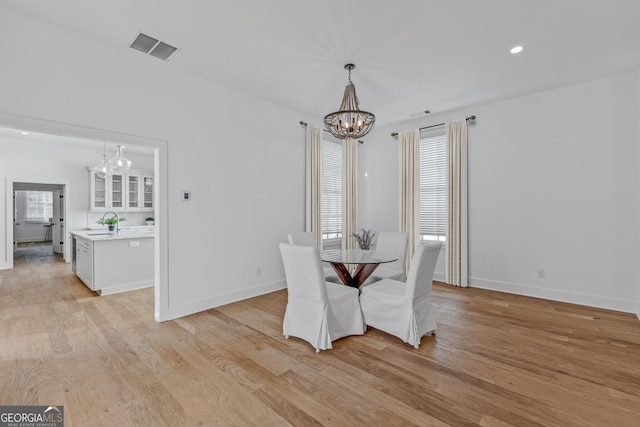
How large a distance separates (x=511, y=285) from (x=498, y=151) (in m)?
2.13

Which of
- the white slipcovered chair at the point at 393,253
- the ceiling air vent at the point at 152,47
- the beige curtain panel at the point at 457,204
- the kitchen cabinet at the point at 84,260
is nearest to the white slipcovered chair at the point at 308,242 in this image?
the white slipcovered chair at the point at 393,253

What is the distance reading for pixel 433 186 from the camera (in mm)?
5316

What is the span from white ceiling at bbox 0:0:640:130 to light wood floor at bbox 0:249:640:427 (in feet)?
9.90

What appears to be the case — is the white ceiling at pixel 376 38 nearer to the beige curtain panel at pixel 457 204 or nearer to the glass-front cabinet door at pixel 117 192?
the beige curtain panel at pixel 457 204

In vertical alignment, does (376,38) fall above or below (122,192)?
above

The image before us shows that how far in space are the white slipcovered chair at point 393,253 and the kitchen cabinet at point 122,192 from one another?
6848 mm

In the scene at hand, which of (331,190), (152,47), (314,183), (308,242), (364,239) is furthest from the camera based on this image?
(331,190)

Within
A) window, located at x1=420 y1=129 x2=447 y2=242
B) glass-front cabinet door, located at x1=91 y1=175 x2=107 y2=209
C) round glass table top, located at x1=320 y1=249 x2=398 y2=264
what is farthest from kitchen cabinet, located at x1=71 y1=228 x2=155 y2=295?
window, located at x1=420 y1=129 x2=447 y2=242

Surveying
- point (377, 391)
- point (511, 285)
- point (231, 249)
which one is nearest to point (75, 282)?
point (231, 249)

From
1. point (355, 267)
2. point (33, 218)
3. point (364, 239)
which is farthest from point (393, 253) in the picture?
point (33, 218)

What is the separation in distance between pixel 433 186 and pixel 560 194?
5.97 feet

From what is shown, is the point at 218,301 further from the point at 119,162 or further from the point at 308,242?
the point at 119,162

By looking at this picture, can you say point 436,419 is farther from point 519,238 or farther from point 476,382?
point 519,238

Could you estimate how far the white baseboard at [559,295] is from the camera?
369 centimetres
